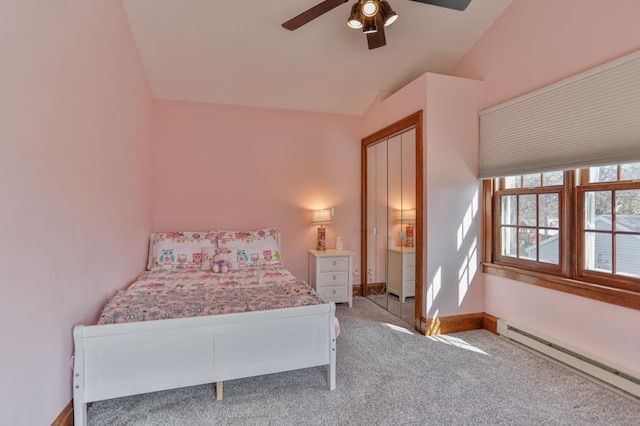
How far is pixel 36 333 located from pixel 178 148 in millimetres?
2651

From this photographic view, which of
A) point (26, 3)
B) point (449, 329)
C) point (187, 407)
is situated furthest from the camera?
point (449, 329)

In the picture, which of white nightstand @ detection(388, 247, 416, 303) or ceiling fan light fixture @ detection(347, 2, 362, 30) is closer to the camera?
ceiling fan light fixture @ detection(347, 2, 362, 30)

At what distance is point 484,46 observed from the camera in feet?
10.5

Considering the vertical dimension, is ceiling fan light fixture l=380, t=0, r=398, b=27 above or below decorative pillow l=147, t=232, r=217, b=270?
above

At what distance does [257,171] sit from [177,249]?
1.32 m

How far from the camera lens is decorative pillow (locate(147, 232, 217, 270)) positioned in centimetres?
335

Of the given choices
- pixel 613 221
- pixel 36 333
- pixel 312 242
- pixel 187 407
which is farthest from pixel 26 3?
pixel 613 221

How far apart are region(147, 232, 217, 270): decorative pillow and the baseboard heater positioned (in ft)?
10.0

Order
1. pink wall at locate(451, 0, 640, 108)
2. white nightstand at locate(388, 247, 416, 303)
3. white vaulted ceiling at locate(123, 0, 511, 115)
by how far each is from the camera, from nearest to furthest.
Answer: pink wall at locate(451, 0, 640, 108), white vaulted ceiling at locate(123, 0, 511, 115), white nightstand at locate(388, 247, 416, 303)

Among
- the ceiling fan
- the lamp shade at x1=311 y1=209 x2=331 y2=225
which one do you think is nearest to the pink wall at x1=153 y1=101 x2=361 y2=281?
the lamp shade at x1=311 y1=209 x2=331 y2=225

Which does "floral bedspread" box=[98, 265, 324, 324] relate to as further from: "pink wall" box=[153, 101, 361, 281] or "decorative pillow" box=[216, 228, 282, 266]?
"pink wall" box=[153, 101, 361, 281]

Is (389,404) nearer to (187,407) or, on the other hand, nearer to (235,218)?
(187,407)

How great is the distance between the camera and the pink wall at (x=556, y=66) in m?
2.14

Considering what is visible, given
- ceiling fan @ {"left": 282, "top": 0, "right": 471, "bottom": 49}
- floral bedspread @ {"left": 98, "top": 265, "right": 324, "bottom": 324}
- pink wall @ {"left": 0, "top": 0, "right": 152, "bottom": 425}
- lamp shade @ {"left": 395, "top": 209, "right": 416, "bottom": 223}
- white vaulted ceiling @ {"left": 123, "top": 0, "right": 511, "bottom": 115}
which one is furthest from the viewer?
lamp shade @ {"left": 395, "top": 209, "right": 416, "bottom": 223}
